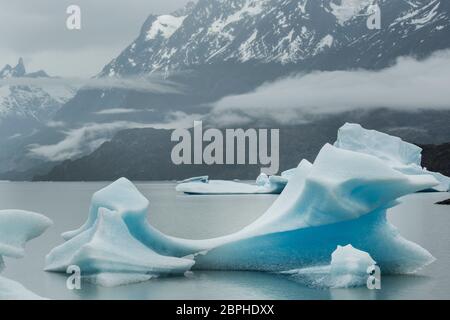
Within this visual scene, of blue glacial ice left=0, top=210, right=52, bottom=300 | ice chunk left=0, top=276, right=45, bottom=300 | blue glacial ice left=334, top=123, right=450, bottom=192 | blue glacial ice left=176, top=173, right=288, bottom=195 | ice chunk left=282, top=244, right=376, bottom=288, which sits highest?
blue glacial ice left=176, top=173, right=288, bottom=195

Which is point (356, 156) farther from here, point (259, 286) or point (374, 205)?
point (259, 286)

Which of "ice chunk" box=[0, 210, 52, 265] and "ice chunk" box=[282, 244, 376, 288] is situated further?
"ice chunk" box=[282, 244, 376, 288]

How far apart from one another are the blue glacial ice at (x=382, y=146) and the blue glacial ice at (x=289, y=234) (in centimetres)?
3189

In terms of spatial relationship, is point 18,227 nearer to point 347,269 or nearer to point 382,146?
point 347,269

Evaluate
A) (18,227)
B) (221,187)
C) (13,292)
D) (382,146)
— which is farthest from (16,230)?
(221,187)

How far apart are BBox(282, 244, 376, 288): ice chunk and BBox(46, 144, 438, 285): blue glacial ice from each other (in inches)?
34.2

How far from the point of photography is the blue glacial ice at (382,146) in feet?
147

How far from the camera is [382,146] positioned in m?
48.6

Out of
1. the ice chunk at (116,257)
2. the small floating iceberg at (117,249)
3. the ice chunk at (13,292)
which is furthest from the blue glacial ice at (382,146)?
the ice chunk at (13,292)

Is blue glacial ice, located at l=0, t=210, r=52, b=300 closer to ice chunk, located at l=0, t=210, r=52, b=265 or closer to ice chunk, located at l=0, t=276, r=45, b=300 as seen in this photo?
ice chunk, located at l=0, t=210, r=52, b=265

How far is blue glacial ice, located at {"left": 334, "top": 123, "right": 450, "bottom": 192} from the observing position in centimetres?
4478

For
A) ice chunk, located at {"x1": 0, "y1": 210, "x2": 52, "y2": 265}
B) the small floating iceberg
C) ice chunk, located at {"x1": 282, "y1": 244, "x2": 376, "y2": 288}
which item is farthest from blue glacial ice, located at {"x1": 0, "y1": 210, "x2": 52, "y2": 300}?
ice chunk, located at {"x1": 282, "y1": 244, "x2": 376, "y2": 288}
